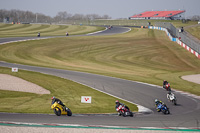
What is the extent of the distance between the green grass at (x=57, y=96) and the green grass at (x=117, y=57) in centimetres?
870

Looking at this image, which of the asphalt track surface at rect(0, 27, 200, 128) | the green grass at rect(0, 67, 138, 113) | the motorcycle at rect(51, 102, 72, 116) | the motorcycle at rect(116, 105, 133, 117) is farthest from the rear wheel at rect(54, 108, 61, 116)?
the motorcycle at rect(116, 105, 133, 117)

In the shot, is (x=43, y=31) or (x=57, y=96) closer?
(x=57, y=96)

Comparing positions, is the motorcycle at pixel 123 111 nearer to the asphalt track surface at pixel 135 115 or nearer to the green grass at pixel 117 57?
the asphalt track surface at pixel 135 115

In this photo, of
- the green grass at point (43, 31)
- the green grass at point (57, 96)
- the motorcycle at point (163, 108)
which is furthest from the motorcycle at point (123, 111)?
the green grass at point (43, 31)

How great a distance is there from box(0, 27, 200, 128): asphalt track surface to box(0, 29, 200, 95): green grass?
Answer: 3.39 meters

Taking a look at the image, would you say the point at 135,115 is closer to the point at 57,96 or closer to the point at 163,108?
the point at 163,108

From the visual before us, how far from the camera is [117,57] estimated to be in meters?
52.6

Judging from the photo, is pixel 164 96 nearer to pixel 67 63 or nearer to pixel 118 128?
pixel 118 128

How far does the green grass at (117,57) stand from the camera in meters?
38.3

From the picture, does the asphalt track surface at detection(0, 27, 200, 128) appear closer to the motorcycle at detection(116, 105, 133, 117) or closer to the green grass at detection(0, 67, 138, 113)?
the motorcycle at detection(116, 105, 133, 117)

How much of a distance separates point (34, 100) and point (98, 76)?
528 inches

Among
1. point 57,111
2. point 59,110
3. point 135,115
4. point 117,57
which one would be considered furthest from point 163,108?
point 117,57

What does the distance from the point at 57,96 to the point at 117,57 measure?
29322 mm

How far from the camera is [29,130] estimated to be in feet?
48.5
